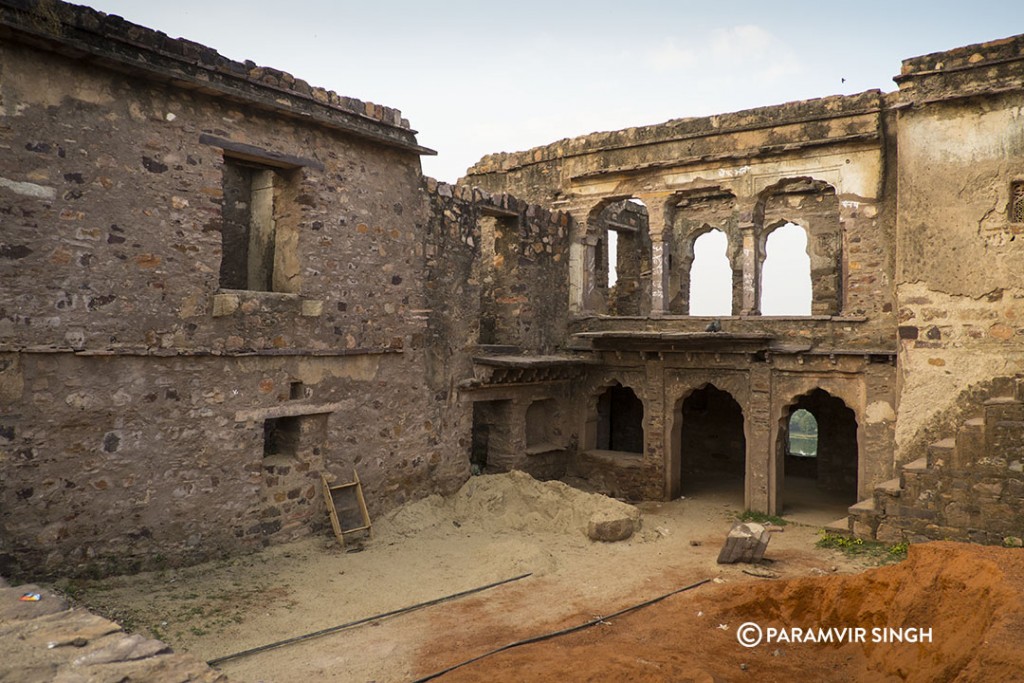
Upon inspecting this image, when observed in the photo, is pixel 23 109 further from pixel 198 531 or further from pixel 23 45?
pixel 198 531

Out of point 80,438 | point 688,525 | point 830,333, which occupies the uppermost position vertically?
point 830,333

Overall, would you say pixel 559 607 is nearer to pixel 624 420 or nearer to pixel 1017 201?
pixel 1017 201

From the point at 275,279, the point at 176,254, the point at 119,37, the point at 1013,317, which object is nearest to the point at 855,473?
the point at 1013,317

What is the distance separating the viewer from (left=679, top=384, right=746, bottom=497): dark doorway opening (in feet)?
55.8

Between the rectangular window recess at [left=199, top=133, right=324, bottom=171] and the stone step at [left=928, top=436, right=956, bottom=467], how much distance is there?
817cm

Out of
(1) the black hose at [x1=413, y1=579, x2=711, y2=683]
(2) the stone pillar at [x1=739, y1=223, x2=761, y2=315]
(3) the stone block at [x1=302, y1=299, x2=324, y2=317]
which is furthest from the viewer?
(2) the stone pillar at [x1=739, y1=223, x2=761, y2=315]

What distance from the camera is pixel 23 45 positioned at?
6645 mm

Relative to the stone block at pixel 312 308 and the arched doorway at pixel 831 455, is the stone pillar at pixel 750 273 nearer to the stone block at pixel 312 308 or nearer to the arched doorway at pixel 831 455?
the arched doorway at pixel 831 455

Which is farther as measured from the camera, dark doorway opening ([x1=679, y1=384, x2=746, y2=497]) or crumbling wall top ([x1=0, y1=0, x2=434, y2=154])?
dark doorway opening ([x1=679, y1=384, x2=746, y2=497])

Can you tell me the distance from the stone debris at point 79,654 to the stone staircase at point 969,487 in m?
8.24

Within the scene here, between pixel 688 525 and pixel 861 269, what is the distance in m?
4.63

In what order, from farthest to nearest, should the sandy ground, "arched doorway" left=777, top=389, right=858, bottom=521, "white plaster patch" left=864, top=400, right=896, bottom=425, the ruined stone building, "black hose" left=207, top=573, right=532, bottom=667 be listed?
"arched doorway" left=777, top=389, right=858, bottom=521 → "white plaster patch" left=864, top=400, right=896, bottom=425 → the ruined stone building → the sandy ground → "black hose" left=207, top=573, right=532, bottom=667

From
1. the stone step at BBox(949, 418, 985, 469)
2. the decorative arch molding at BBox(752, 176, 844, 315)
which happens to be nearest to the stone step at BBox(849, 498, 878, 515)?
the stone step at BBox(949, 418, 985, 469)

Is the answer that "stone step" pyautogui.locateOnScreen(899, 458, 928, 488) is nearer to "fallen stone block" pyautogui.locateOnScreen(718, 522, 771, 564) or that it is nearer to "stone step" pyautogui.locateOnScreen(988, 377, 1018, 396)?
"stone step" pyautogui.locateOnScreen(988, 377, 1018, 396)
